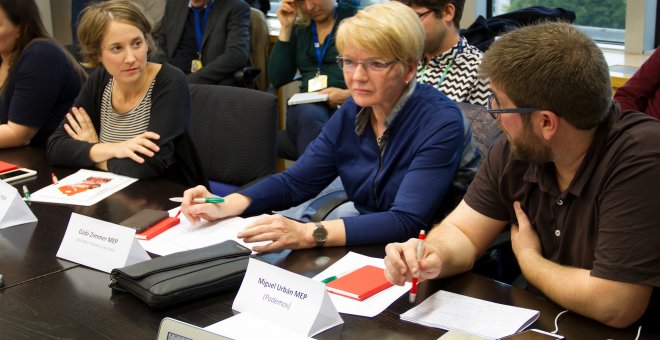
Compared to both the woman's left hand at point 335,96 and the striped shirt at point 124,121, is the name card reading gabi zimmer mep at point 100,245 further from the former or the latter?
the woman's left hand at point 335,96

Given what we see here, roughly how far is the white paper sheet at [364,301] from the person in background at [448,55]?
4.55 ft

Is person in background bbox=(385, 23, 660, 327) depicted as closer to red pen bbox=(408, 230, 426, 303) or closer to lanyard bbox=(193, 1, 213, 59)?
red pen bbox=(408, 230, 426, 303)

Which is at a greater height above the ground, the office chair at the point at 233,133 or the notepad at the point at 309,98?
the office chair at the point at 233,133

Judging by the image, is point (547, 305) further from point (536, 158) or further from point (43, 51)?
point (43, 51)

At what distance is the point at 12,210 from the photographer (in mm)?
2303

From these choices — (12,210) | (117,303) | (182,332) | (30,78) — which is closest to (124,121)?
(30,78)

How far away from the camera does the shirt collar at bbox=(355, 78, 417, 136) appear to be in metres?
2.41

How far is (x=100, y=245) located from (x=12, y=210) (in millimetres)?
474

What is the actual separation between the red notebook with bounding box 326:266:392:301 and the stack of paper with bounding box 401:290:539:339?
0.11 metres

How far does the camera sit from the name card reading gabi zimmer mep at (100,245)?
194cm

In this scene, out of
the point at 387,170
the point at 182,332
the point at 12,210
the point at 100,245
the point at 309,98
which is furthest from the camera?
the point at 309,98

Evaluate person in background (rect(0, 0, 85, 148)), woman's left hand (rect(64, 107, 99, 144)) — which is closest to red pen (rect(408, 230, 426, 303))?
woman's left hand (rect(64, 107, 99, 144))

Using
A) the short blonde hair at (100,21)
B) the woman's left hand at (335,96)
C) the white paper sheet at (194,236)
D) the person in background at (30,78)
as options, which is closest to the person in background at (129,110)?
the short blonde hair at (100,21)

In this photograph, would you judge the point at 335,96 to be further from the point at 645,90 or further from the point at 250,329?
the point at 250,329
